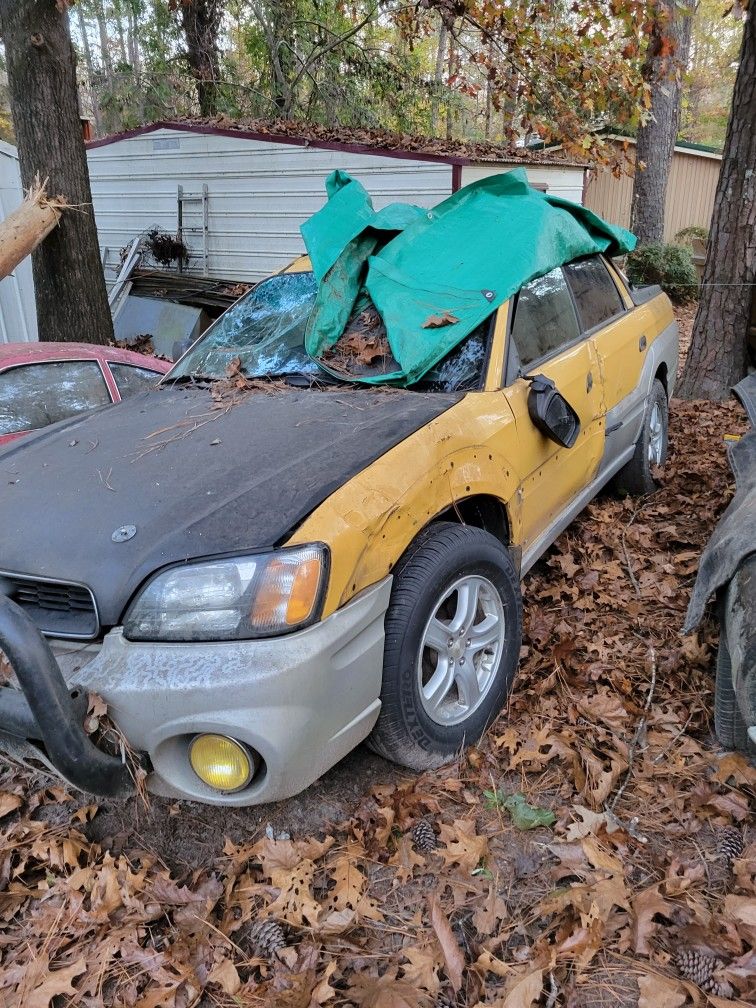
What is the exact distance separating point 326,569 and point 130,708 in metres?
0.64

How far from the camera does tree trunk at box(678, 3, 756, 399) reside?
19.6 ft

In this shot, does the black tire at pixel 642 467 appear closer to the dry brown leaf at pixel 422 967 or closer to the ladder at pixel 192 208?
the dry brown leaf at pixel 422 967

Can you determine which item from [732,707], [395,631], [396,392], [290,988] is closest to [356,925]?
[290,988]

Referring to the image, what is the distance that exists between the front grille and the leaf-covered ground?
815mm

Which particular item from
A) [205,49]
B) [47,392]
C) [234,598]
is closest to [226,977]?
[234,598]

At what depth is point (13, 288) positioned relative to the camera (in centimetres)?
846

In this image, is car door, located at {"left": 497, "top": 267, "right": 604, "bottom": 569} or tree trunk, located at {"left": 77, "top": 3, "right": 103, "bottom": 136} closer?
car door, located at {"left": 497, "top": 267, "right": 604, "bottom": 569}

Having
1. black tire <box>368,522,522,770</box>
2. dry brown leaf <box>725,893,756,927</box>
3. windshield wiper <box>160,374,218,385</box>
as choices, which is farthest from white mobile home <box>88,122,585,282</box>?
dry brown leaf <box>725,893,756,927</box>

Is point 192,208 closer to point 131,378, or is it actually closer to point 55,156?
point 55,156

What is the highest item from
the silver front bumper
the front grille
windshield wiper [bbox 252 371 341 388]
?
windshield wiper [bbox 252 371 341 388]

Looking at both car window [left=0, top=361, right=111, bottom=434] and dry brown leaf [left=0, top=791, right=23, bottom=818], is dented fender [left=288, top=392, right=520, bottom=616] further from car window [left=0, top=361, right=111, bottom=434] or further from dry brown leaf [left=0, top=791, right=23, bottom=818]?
car window [left=0, top=361, right=111, bottom=434]

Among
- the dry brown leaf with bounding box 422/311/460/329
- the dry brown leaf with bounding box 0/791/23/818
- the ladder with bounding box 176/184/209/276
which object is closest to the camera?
the dry brown leaf with bounding box 0/791/23/818

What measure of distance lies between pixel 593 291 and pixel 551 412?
146 centimetres

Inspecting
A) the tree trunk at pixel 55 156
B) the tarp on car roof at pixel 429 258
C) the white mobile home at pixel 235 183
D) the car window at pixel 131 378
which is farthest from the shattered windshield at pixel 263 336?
the white mobile home at pixel 235 183
